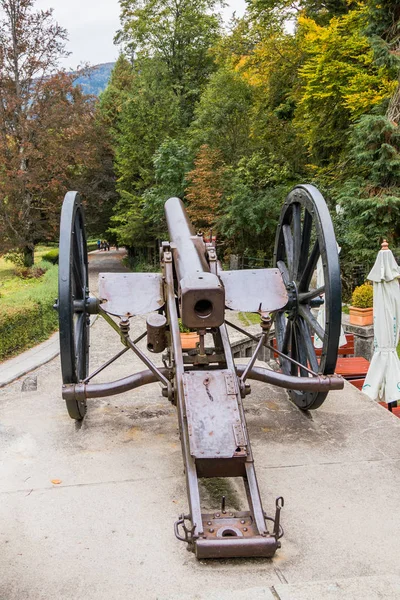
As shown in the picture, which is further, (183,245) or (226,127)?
(226,127)

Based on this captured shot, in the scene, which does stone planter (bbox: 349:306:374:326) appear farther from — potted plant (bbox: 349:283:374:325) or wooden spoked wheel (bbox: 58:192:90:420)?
wooden spoked wheel (bbox: 58:192:90:420)

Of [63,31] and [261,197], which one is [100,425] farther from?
[63,31]

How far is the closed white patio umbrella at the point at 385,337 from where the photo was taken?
6.12 m

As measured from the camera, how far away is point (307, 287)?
5016mm

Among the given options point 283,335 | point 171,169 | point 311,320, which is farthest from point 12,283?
point 311,320

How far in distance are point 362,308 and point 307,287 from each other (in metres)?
5.30

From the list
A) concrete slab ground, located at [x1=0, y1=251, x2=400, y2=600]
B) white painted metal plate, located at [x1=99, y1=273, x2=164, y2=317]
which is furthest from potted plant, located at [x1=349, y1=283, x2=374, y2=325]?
white painted metal plate, located at [x1=99, y1=273, x2=164, y2=317]

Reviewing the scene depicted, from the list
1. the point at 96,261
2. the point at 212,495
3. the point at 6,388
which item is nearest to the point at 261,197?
the point at 6,388

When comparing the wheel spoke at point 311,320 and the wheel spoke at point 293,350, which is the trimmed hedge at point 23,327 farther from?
the wheel spoke at point 311,320

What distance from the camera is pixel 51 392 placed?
5.79 metres

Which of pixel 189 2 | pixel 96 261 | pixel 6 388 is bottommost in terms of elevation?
pixel 96 261

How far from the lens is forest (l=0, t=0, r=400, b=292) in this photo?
13.4 m

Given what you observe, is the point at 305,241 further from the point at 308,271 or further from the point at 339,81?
the point at 339,81

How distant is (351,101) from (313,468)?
11821mm
